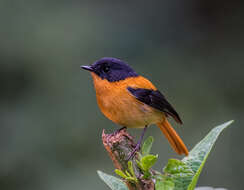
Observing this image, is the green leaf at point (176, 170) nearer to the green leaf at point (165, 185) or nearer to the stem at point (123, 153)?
the green leaf at point (165, 185)

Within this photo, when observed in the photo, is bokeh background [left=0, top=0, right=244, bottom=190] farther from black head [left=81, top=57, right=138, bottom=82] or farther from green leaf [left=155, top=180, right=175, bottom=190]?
green leaf [left=155, top=180, right=175, bottom=190]

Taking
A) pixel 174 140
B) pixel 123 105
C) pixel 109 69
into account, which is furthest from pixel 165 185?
pixel 174 140

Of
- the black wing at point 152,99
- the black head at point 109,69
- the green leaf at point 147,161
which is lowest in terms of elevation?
the black wing at point 152,99

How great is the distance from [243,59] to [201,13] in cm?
108

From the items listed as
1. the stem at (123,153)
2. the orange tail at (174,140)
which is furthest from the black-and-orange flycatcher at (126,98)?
the stem at (123,153)

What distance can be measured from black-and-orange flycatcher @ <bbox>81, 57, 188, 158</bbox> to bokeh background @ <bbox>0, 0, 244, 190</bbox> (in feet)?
3.57

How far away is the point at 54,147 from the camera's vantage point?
5211 mm

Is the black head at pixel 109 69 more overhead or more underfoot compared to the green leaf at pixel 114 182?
more overhead

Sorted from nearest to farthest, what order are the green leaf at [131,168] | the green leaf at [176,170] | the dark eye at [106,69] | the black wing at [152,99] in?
the green leaf at [176,170] → the green leaf at [131,168] → the black wing at [152,99] → the dark eye at [106,69]

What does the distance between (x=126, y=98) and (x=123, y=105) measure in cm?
10

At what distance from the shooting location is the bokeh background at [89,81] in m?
5.18

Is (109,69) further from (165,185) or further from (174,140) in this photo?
(165,185)

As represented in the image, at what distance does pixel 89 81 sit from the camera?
221 inches

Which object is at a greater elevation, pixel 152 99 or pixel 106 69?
pixel 106 69
